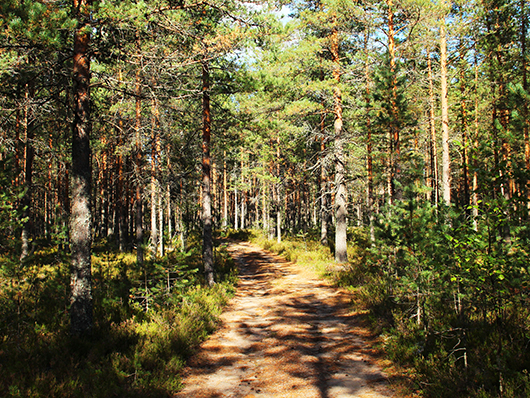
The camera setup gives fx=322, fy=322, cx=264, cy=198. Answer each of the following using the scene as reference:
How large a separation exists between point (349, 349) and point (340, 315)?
7.05 ft

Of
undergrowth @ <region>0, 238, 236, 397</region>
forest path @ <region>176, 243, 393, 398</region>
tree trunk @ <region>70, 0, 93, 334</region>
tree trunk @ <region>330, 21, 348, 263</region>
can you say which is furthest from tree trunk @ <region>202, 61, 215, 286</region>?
tree trunk @ <region>330, 21, 348, 263</region>

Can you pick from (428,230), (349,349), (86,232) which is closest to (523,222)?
(428,230)

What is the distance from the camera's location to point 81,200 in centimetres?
598

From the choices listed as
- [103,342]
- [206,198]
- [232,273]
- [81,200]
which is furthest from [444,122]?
[103,342]

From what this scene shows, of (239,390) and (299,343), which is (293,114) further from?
(239,390)

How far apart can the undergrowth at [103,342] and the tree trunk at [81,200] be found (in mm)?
501

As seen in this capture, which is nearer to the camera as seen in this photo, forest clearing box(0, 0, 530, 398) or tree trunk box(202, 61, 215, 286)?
forest clearing box(0, 0, 530, 398)

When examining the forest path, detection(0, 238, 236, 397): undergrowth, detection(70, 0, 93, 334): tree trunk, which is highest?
detection(70, 0, 93, 334): tree trunk

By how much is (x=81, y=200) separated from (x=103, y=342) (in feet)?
8.51

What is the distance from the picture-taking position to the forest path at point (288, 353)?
190 inches

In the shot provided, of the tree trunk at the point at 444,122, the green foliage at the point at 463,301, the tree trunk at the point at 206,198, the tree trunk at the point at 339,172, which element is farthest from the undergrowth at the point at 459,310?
the tree trunk at the point at 444,122

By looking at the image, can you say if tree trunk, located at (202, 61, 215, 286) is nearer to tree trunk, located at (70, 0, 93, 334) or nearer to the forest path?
the forest path

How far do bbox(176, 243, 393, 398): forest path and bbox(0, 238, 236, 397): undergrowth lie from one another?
45cm

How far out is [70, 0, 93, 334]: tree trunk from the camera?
5863 mm
